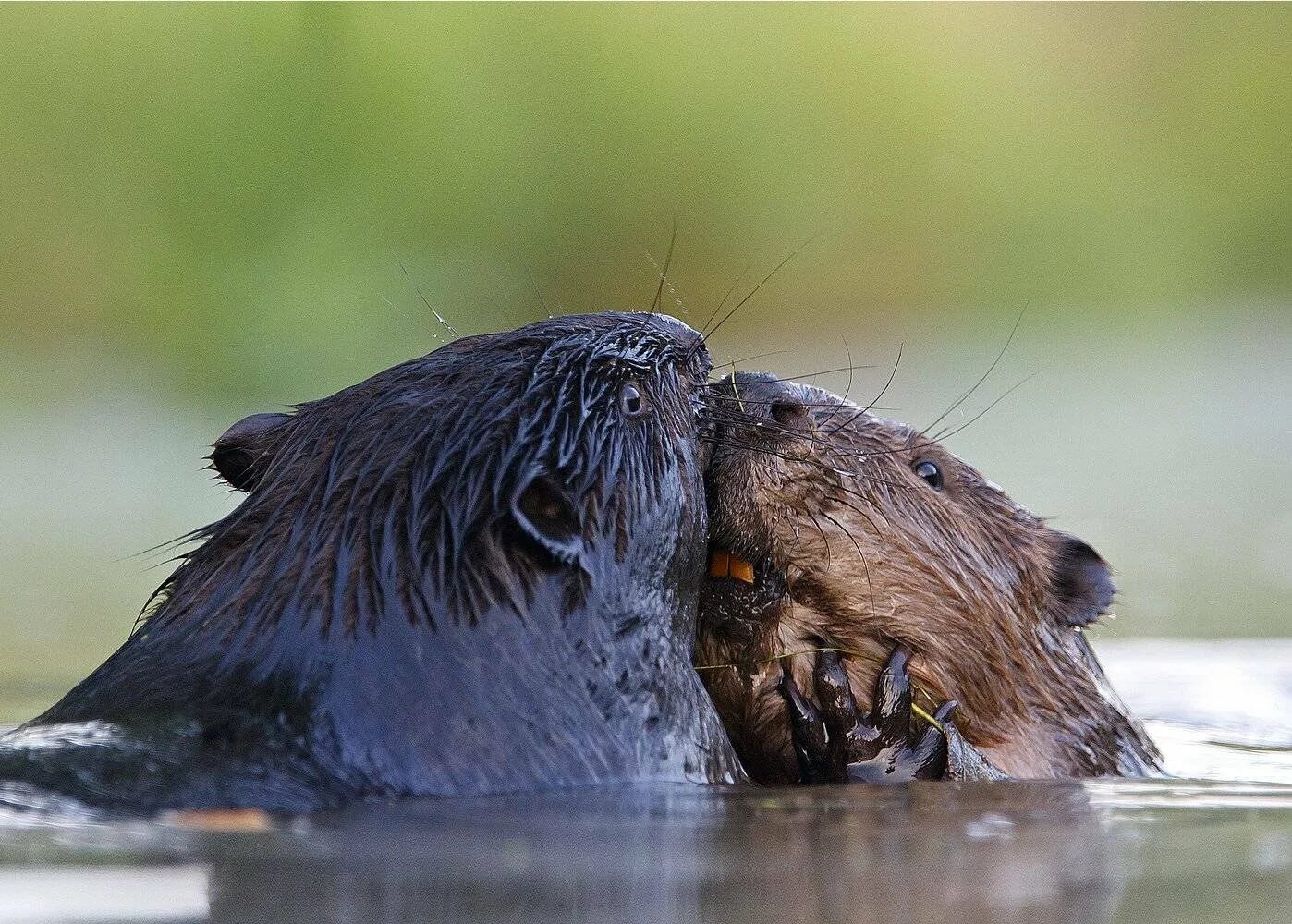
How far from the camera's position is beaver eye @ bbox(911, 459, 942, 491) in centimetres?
428

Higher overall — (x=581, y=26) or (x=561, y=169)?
(x=581, y=26)

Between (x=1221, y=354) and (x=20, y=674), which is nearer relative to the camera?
(x=20, y=674)

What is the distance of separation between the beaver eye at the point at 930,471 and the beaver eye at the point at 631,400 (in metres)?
1.22

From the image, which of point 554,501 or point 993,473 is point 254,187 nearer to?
point 993,473

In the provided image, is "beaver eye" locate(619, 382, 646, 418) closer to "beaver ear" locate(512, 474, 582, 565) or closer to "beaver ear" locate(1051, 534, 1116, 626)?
"beaver ear" locate(512, 474, 582, 565)

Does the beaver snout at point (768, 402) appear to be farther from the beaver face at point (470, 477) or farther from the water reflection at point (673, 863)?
the water reflection at point (673, 863)

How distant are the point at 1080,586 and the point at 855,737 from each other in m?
1.24

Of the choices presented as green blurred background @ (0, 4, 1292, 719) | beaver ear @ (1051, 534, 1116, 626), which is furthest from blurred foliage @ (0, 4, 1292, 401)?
beaver ear @ (1051, 534, 1116, 626)

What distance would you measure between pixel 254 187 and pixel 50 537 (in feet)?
10.3

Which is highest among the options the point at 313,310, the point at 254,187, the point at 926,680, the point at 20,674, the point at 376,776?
the point at 254,187

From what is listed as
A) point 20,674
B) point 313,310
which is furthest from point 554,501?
point 313,310

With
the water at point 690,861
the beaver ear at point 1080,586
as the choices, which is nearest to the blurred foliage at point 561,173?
the beaver ear at point 1080,586

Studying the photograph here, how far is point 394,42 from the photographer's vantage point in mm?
11906

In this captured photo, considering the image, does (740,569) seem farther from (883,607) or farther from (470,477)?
(470,477)
